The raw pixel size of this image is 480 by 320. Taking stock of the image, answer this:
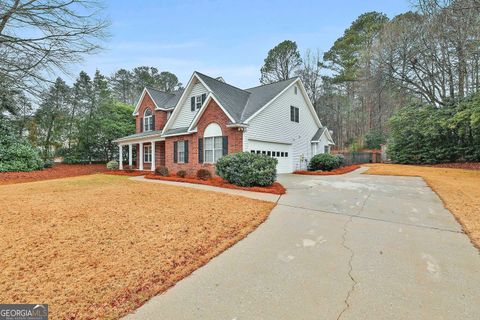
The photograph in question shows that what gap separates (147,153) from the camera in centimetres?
2130

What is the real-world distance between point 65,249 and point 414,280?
5058mm

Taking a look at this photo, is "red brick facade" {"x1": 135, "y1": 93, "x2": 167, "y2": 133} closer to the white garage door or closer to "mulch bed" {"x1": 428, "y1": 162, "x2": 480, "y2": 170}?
the white garage door

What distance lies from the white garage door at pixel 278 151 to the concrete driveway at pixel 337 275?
339 inches

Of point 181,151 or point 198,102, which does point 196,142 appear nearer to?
point 181,151

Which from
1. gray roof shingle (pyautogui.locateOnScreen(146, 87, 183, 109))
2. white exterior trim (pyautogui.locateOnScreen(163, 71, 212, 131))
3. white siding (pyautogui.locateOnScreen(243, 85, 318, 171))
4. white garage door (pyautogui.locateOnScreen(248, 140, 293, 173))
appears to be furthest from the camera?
gray roof shingle (pyautogui.locateOnScreen(146, 87, 183, 109))

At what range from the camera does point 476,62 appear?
17.1 m

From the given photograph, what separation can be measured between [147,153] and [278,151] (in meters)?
12.0

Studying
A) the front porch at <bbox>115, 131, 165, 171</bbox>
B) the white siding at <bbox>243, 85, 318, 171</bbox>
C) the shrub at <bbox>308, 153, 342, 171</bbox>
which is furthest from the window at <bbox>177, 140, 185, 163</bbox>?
the shrub at <bbox>308, 153, 342, 171</bbox>

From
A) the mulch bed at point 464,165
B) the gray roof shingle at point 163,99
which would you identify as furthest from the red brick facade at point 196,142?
the mulch bed at point 464,165

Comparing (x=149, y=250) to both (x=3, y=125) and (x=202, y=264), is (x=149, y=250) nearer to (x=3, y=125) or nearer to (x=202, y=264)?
(x=202, y=264)

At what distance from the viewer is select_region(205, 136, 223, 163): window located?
46.3 feet

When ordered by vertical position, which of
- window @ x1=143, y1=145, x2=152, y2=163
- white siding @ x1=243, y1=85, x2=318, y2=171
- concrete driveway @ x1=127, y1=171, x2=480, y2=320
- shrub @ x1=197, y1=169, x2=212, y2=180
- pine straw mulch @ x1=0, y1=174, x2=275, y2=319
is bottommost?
concrete driveway @ x1=127, y1=171, x2=480, y2=320

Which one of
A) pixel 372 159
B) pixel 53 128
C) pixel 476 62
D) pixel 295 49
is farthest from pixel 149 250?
pixel 295 49

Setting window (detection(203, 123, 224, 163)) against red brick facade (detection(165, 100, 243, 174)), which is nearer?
red brick facade (detection(165, 100, 243, 174))
